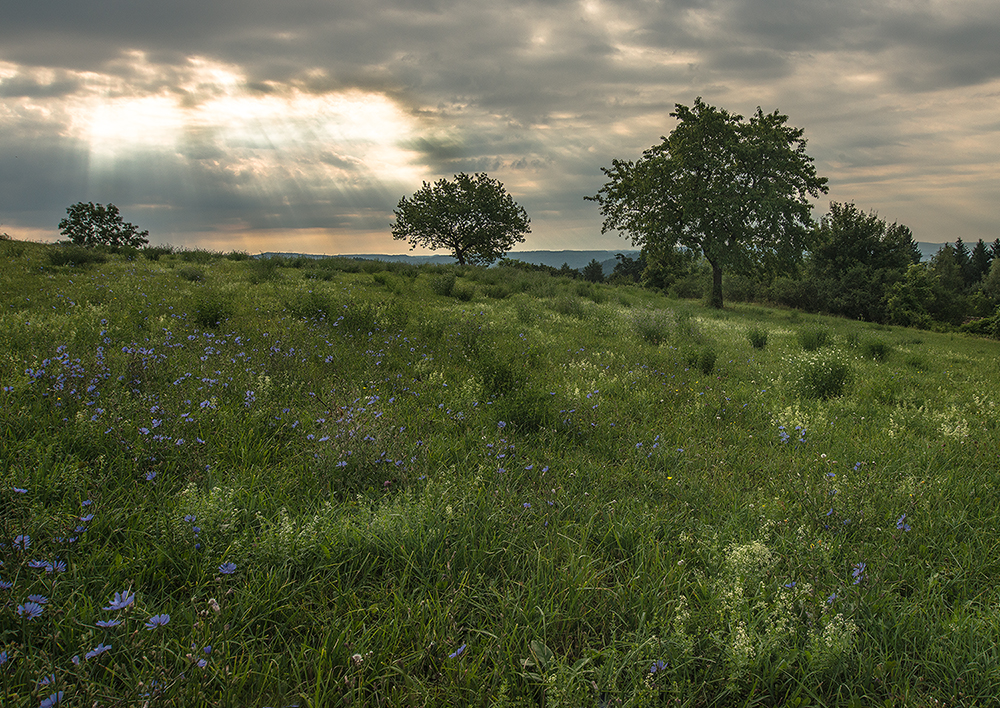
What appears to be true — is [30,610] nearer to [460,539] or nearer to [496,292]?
[460,539]

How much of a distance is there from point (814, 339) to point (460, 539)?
12.7 meters

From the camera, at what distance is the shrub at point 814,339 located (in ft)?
38.4

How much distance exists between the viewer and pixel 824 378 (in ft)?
22.6

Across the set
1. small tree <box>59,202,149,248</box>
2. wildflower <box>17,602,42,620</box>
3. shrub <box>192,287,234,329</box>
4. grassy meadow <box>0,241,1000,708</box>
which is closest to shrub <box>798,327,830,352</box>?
grassy meadow <box>0,241,1000,708</box>

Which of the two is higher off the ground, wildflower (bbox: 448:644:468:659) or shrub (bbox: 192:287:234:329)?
shrub (bbox: 192:287:234:329)

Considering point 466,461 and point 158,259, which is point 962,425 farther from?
point 158,259

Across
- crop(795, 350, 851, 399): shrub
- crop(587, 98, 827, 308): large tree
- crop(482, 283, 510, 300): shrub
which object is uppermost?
crop(587, 98, 827, 308): large tree

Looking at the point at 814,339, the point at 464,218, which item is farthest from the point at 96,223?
the point at 814,339

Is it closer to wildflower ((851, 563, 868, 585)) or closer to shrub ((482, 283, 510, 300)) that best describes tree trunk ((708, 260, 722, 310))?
shrub ((482, 283, 510, 300))

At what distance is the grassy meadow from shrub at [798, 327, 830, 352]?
6.28 metres

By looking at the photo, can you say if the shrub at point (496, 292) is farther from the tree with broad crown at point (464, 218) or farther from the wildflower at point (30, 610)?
the tree with broad crown at point (464, 218)

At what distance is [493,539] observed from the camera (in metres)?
2.69

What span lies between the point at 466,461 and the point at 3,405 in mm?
3529

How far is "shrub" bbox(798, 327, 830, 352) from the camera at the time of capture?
38.4ft
